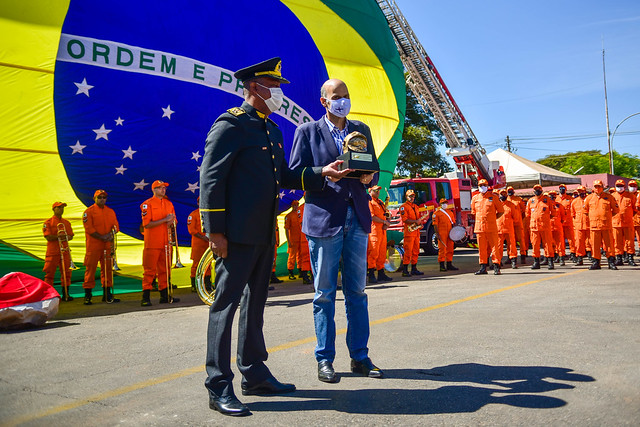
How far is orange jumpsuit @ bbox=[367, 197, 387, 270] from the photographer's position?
10.6m

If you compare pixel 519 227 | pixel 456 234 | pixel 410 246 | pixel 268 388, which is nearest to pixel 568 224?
pixel 519 227

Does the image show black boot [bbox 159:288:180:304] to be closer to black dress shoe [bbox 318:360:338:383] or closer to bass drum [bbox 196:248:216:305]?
bass drum [bbox 196:248:216:305]

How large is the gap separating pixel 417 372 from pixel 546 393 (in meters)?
0.82

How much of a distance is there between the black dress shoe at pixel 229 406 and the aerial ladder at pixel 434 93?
23.3 meters

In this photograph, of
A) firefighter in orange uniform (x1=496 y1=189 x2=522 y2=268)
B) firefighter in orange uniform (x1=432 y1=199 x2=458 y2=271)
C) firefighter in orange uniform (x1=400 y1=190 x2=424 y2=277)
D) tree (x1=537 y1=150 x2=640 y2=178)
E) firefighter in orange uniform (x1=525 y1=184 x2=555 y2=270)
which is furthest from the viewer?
tree (x1=537 y1=150 x2=640 y2=178)

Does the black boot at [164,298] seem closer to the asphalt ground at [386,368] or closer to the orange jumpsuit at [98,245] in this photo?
the orange jumpsuit at [98,245]

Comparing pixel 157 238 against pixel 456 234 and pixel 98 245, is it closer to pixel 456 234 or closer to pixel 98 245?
pixel 98 245

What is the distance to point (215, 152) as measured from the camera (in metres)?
3.08

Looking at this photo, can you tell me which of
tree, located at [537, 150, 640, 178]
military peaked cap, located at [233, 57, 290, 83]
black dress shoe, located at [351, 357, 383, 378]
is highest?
tree, located at [537, 150, 640, 178]

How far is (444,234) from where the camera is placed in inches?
512

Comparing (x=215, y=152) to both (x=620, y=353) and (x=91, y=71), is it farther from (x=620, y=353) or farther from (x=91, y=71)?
(x=91, y=71)

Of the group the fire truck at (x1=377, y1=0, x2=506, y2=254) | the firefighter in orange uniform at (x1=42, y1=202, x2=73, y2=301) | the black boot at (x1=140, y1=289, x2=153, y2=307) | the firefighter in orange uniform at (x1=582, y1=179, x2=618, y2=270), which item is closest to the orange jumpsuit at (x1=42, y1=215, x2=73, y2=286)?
the firefighter in orange uniform at (x1=42, y1=202, x2=73, y2=301)

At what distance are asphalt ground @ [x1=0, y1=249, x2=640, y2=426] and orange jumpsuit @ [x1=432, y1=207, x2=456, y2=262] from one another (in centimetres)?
590

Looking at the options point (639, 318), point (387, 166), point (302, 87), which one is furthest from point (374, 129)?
point (639, 318)
